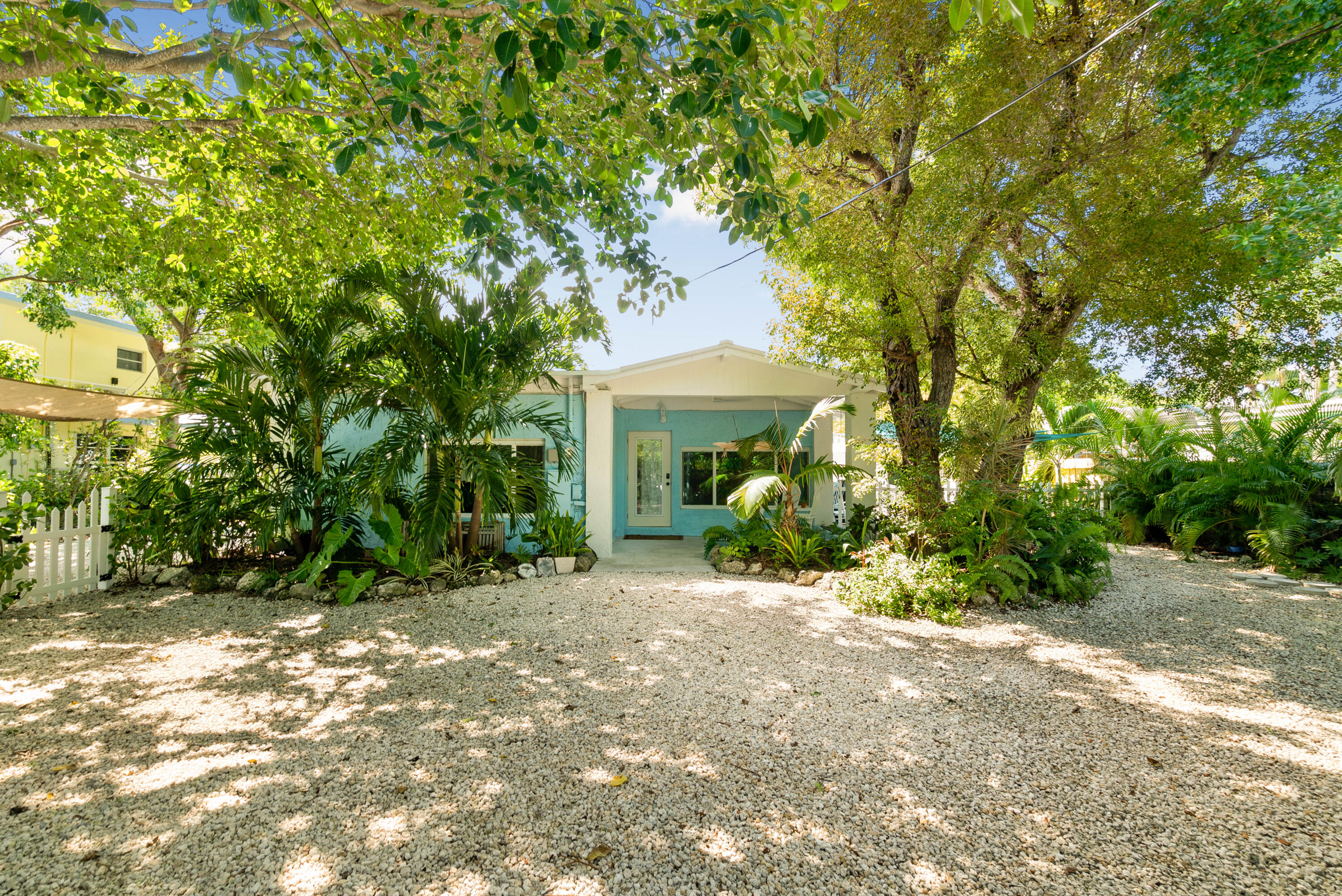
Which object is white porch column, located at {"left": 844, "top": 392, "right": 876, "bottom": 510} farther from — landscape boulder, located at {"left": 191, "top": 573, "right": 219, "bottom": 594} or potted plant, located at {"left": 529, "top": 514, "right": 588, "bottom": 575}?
landscape boulder, located at {"left": 191, "top": 573, "right": 219, "bottom": 594}

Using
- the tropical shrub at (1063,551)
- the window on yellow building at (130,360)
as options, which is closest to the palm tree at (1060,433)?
the tropical shrub at (1063,551)

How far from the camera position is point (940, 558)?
600 centimetres

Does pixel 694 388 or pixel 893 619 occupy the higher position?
pixel 694 388

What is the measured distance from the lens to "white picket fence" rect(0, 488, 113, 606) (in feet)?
19.2

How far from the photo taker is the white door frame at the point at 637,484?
11992 mm

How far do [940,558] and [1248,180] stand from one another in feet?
16.1

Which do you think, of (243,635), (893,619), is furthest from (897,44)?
(243,635)

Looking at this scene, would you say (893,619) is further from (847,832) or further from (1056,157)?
(1056,157)

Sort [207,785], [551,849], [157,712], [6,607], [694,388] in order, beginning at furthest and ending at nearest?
[694,388]
[6,607]
[157,712]
[207,785]
[551,849]

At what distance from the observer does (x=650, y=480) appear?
39.7 ft

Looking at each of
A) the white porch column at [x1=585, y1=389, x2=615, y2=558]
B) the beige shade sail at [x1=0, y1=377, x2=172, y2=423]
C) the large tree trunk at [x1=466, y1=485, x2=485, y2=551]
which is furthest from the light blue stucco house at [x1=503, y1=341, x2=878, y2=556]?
the beige shade sail at [x1=0, y1=377, x2=172, y2=423]

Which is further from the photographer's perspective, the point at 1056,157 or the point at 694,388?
the point at 694,388

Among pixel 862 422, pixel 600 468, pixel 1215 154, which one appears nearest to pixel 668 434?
pixel 600 468

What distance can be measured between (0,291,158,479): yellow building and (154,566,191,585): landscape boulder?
25.2 feet
